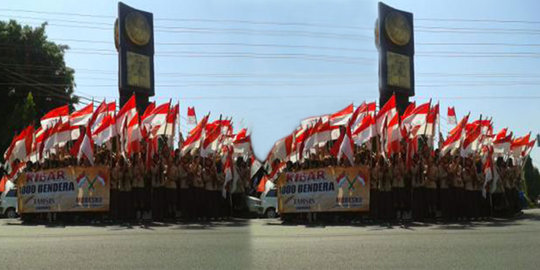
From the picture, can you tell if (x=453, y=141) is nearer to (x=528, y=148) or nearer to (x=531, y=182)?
(x=528, y=148)

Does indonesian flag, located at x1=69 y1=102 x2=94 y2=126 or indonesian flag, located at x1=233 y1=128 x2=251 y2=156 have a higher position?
indonesian flag, located at x1=69 y1=102 x2=94 y2=126

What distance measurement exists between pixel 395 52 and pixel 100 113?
17.6m

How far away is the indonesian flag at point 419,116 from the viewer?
21.8m

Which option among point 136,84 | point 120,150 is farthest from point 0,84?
point 120,150

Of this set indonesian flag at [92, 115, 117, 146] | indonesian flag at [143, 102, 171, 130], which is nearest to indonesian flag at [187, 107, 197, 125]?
indonesian flag at [143, 102, 171, 130]

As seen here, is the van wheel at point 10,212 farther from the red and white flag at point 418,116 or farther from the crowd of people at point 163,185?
the red and white flag at point 418,116

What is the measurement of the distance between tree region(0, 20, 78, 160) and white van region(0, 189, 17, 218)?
16870mm

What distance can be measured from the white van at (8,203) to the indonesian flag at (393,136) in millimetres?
15605

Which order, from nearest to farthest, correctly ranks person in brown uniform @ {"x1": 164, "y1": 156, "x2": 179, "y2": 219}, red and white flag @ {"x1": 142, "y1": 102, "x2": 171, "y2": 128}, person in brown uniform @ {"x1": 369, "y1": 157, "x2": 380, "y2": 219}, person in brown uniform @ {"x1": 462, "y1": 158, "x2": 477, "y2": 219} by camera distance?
person in brown uniform @ {"x1": 369, "y1": 157, "x2": 380, "y2": 219}, person in brown uniform @ {"x1": 164, "y1": 156, "x2": 179, "y2": 219}, person in brown uniform @ {"x1": 462, "y1": 158, "x2": 477, "y2": 219}, red and white flag @ {"x1": 142, "y1": 102, "x2": 171, "y2": 128}

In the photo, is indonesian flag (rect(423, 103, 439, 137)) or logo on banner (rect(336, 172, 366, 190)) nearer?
logo on banner (rect(336, 172, 366, 190))

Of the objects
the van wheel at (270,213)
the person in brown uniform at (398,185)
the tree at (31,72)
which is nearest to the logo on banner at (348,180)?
the person in brown uniform at (398,185)

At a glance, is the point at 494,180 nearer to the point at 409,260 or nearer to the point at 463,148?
the point at 463,148

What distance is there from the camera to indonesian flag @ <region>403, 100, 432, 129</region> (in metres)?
21.8

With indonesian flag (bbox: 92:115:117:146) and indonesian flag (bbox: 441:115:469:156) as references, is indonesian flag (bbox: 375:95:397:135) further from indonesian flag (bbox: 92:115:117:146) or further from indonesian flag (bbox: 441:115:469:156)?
indonesian flag (bbox: 92:115:117:146)
